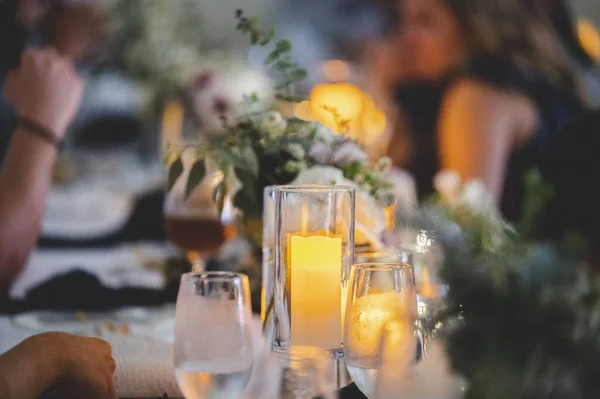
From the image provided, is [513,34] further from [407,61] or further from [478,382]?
[478,382]

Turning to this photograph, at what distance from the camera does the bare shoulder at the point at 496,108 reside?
266cm

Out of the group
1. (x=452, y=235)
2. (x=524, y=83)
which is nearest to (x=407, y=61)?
(x=524, y=83)

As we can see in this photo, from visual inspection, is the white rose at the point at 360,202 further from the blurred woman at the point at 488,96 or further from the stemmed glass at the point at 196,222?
the blurred woman at the point at 488,96

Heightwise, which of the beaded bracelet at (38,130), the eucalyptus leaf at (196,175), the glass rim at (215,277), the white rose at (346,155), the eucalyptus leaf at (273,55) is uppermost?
the eucalyptus leaf at (273,55)

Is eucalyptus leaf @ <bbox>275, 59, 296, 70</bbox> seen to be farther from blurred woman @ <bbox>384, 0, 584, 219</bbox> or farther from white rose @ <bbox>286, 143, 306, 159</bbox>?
blurred woman @ <bbox>384, 0, 584, 219</bbox>

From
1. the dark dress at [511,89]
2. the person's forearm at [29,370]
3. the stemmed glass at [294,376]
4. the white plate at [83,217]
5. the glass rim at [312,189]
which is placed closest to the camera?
the person's forearm at [29,370]

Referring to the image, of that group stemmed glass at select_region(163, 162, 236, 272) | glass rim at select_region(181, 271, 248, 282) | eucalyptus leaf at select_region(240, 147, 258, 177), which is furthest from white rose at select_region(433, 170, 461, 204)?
glass rim at select_region(181, 271, 248, 282)

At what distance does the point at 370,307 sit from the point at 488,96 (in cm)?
218

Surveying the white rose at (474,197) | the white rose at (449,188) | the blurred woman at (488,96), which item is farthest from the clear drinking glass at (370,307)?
the blurred woman at (488,96)

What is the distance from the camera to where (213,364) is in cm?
63

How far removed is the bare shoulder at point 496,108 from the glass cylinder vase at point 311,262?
6.34 ft

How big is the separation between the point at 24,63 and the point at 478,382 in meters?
1.57

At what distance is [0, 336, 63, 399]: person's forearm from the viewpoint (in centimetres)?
63

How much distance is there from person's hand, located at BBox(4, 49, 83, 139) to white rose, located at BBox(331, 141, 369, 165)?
2.69 ft
